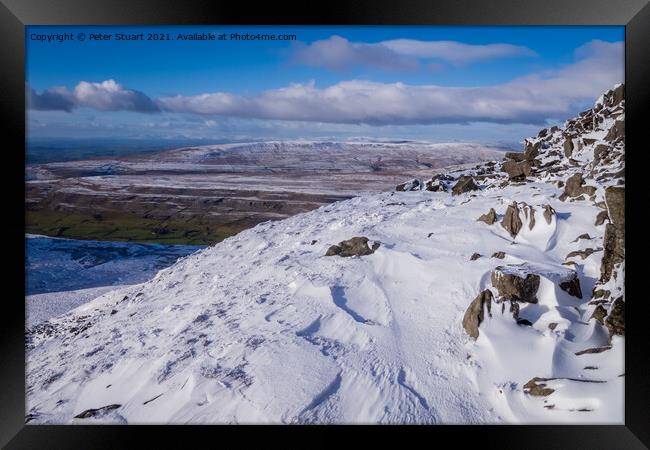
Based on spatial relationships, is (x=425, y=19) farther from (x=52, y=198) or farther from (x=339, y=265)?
(x=52, y=198)

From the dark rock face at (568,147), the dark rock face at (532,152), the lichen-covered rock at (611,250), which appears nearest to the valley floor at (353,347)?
the lichen-covered rock at (611,250)

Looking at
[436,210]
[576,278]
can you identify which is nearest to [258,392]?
[576,278]

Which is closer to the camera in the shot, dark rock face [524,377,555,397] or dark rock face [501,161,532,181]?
dark rock face [524,377,555,397]

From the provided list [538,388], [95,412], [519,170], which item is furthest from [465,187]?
[95,412]

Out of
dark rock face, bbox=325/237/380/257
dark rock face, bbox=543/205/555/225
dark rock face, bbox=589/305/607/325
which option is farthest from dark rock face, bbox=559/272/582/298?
dark rock face, bbox=325/237/380/257

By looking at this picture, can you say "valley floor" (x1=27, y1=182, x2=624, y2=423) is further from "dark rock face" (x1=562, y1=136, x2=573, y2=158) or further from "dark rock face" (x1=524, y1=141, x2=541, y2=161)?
"dark rock face" (x1=524, y1=141, x2=541, y2=161)

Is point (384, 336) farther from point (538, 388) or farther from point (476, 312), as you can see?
point (538, 388)
